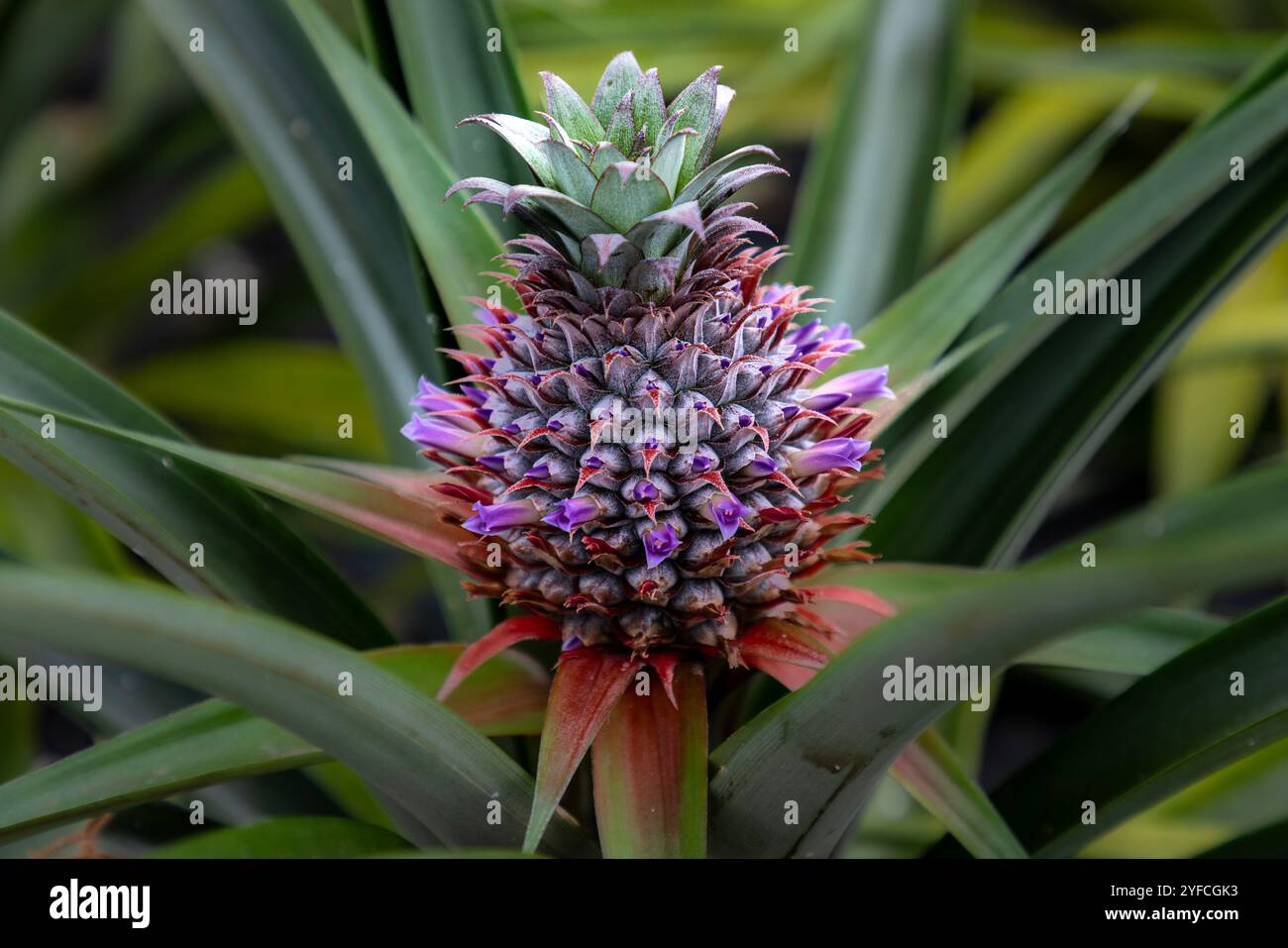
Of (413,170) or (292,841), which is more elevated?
(413,170)

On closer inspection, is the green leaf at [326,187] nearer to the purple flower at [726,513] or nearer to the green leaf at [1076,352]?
the purple flower at [726,513]

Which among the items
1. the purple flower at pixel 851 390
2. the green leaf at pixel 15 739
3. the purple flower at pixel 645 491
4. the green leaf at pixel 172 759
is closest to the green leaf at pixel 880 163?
the purple flower at pixel 851 390

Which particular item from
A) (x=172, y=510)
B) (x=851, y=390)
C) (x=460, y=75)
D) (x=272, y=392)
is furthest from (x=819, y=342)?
(x=272, y=392)

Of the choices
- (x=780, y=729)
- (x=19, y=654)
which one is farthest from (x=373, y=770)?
(x=19, y=654)

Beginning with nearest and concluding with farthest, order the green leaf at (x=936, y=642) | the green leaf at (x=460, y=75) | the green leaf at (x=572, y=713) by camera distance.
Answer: the green leaf at (x=936, y=642) → the green leaf at (x=572, y=713) → the green leaf at (x=460, y=75)

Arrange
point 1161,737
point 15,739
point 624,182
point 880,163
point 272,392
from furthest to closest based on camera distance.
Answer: point 272,392 → point 15,739 → point 880,163 → point 1161,737 → point 624,182

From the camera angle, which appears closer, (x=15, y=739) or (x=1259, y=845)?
(x=1259, y=845)

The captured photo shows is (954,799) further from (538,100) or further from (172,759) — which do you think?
(538,100)
